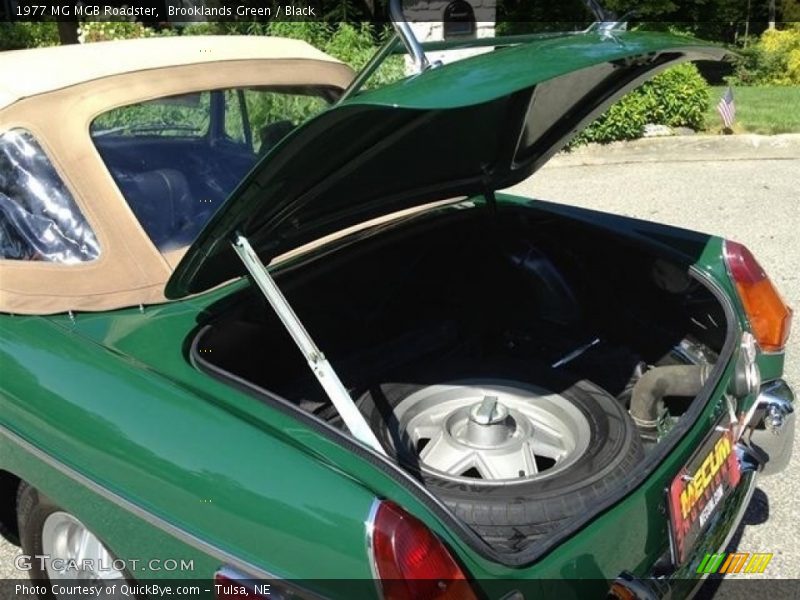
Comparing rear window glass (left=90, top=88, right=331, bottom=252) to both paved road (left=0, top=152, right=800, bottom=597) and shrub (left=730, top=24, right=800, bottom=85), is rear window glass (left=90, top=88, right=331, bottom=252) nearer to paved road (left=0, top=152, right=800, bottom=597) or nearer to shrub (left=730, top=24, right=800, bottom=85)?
paved road (left=0, top=152, right=800, bottom=597)

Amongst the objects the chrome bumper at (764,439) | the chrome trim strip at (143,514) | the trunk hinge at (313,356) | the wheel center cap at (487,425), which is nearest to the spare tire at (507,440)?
the wheel center cap at (487,425)

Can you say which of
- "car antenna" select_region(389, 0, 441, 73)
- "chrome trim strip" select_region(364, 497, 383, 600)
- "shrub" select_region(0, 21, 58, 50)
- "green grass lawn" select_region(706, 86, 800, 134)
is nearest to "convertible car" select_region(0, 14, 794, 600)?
"chrome trim strip" select_region(364, 497, 383, 600)

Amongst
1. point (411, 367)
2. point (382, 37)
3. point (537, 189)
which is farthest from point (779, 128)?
point (411, 367)

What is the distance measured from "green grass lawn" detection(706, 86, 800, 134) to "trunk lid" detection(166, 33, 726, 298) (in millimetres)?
7200

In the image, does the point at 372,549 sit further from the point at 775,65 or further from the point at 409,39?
the point at 775,65

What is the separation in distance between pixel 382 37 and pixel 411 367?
966 centimetres

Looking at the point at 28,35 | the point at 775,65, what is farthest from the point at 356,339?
the point at 28,35

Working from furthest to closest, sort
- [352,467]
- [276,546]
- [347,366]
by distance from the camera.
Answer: [347,366]
[352,467]
[276,546]

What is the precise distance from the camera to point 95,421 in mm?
1827

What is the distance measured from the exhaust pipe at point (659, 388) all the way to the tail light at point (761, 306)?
251 mm

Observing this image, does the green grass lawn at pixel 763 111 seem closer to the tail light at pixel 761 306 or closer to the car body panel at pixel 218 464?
the tail light at pixel 761 306

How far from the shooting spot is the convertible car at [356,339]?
61.9 inches

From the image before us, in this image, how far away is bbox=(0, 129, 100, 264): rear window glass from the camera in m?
2.28

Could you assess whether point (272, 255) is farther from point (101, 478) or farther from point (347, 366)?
point (101, 478)
